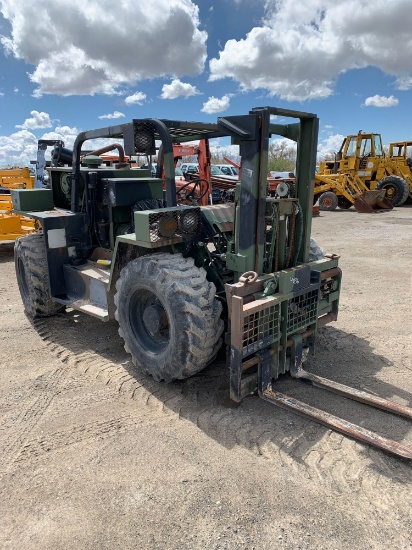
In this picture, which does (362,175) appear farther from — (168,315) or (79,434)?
(79,434)

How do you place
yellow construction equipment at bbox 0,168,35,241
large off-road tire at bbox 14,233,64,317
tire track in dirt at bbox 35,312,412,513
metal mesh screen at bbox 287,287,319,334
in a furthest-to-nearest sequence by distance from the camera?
yellow construction equipment at bbox 0,168,35,241 → large off-road tire at bbox 14,233,64,317 → metal mesh screen at bbox 287,287,319,334 → tire track in dirt at bbox 35,312,412,513

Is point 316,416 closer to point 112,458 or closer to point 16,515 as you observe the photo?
point 112,458

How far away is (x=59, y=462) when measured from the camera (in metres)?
2.84

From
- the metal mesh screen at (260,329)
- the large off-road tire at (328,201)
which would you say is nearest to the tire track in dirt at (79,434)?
the metal mesh screen at (260,329)

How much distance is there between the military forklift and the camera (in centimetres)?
324

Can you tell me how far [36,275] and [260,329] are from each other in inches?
118

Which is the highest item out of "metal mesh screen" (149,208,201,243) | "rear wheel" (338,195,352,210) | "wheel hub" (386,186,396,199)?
"metal mesh screen" (149,208,201,243)

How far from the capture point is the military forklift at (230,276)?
3238 mm

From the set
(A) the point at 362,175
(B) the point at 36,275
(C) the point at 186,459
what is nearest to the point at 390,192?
(A) the point at 362,175

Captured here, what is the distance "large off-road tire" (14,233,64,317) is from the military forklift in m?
0.54

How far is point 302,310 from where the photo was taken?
12.1ft

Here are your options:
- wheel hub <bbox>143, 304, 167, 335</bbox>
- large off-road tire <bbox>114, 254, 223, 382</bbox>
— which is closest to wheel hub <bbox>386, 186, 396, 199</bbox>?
large off-road tire <bbox>114, 254, 223, 382</bbox>

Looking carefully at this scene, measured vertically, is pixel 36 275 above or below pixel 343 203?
above

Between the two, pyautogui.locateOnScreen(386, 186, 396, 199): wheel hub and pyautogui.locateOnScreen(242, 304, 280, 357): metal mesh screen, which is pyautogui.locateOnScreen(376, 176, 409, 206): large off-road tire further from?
pyautogui.locateOnScreen(242, 304, 280, 357): metal mesh screen
